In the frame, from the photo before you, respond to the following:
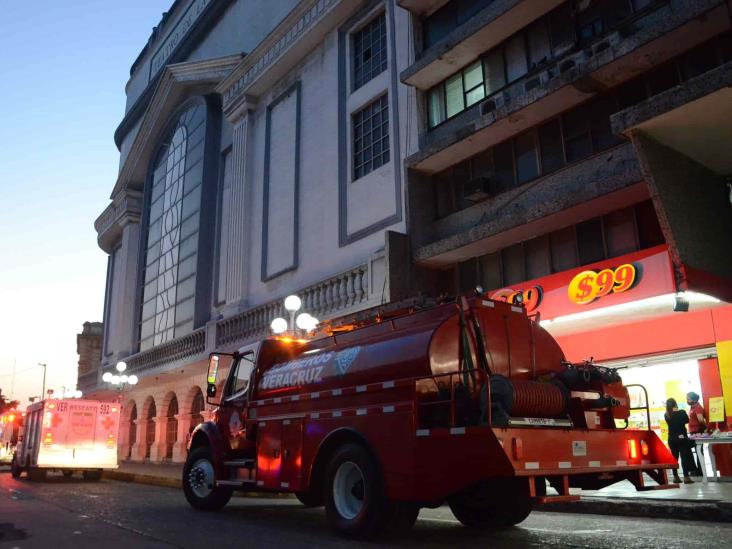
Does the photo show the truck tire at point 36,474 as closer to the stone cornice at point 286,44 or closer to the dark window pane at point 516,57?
the stone cornice at point 286,44

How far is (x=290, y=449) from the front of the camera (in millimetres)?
8766

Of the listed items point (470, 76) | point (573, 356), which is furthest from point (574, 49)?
point (573, 356)

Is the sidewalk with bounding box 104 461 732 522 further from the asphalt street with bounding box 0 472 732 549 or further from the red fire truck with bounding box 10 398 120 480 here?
the red fire truck with bounding box 10 398 120 480

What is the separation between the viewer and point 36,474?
75.6 ft

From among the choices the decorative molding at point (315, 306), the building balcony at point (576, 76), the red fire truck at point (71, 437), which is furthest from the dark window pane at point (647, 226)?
the red fire truck at point (71, 437)

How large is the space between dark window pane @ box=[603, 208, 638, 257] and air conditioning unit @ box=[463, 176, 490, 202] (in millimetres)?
3217

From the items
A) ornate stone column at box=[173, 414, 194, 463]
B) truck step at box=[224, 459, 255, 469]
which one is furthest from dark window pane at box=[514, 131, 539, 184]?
ornate stone column at box=[173, 414, 194, 463]

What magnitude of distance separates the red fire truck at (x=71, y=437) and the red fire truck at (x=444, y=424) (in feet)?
43.4

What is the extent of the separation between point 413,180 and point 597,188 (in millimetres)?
6123

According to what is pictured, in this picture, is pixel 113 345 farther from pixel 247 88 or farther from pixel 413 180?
pixel 413 180

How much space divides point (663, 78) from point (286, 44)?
51.5ft

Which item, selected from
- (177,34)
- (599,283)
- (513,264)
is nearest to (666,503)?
(599,283)

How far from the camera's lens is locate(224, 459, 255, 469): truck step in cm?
966

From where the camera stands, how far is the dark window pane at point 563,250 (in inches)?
583
